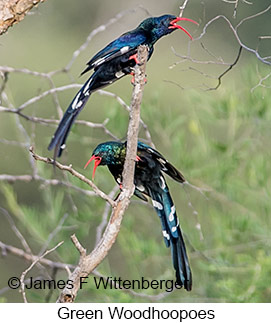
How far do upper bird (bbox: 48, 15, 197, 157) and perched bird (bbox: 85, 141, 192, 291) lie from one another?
0.17 m

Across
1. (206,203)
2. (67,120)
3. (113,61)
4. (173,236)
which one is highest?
(113,61)

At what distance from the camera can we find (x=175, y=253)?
98.6 inches

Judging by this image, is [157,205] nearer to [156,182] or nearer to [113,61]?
[156,182]

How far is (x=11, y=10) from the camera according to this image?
2.57 metres

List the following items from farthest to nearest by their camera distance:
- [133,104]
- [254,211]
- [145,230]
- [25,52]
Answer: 1. [25,52]
2. [145,230]
3. [254,211]
4. [133,104]

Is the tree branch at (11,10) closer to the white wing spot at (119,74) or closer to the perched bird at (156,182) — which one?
the white wing spot at (119,74)

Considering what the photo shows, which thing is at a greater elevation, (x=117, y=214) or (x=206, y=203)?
(x=117, y=214)

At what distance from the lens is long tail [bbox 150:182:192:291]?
245 centimetres

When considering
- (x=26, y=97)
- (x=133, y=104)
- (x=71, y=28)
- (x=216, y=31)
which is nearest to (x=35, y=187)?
(x=26, y=97)

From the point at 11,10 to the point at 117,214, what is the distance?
35.3 inches

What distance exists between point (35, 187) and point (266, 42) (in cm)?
267

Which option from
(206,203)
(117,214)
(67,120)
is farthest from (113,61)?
(206,203)

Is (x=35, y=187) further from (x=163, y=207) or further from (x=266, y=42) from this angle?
(x=163, y=207)

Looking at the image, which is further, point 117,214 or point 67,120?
point 67,120
